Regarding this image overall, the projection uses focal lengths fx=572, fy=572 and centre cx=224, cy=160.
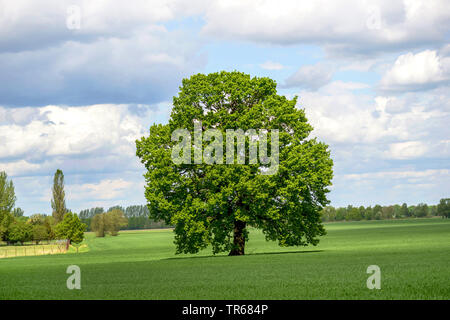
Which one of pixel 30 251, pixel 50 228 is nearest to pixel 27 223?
pixel 50 228

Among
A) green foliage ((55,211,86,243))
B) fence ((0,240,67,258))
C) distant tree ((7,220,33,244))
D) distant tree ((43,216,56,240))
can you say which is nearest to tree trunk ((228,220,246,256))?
fence ((0,240,67,258))

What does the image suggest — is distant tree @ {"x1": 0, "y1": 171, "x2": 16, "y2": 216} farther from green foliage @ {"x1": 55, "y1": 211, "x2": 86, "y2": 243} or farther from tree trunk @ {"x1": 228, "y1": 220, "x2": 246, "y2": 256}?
tree trunk @ {"x1": 228, "y1": 220, "x2": 246, "y2": 256}

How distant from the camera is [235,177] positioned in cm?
4781

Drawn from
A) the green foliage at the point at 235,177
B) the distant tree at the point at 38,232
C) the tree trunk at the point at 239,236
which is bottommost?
the distant tree at the point at 38,232

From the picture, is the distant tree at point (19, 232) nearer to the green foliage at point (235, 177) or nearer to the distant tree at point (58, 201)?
the distant tree at point (58, 201)

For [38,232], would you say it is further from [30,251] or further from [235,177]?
[235,177]

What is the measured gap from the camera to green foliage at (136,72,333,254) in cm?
4853

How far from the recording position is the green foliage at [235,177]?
48531 millimetres

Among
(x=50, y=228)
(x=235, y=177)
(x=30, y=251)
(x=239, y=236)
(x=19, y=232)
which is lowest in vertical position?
(x=30, y=251)

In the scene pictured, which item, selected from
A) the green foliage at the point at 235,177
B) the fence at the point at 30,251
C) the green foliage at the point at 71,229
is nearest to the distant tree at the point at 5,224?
the fence at the point at 30,251

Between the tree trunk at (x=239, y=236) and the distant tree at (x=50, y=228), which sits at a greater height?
the tree trunk at (x=239, y=236)

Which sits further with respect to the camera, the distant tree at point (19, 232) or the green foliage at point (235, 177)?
the distant tree at point (19, 232)

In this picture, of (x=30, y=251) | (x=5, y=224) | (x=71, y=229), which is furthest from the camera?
(x=5, y=224)

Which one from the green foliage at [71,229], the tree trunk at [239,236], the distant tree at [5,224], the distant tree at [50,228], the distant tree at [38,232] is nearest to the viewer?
the tree trunk at [239,236]
